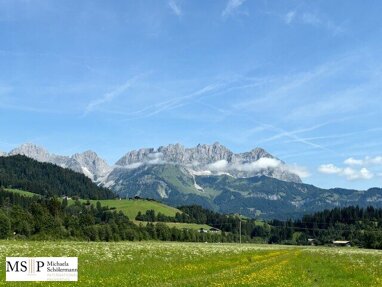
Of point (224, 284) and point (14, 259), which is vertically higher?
point (14, 259)

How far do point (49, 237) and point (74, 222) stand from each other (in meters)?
27.6

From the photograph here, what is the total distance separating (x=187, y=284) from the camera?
24750 millimetres

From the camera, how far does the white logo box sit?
23.3 metres

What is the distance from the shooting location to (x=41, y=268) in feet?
77.0

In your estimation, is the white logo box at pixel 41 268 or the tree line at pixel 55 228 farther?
A: the tree line at pixel 55 228

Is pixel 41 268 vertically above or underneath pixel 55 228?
above

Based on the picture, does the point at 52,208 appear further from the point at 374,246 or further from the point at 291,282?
the point at 291,282

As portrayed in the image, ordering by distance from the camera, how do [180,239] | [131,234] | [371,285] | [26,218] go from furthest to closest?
[180,239]
[131,234]
[26,218]
[371,285]

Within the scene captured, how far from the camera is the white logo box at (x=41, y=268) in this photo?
76.4 ft

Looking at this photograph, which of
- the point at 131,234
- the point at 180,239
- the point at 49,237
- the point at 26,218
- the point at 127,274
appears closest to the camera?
the point at 127,274

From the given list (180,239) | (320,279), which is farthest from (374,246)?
(320,279)

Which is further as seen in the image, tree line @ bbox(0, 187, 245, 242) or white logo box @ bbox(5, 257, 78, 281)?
tree line @ bbox(0, 187, 245, 242)

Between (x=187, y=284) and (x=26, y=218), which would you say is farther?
(x=26, y=218)

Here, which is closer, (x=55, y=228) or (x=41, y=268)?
(x=41, y=268)
